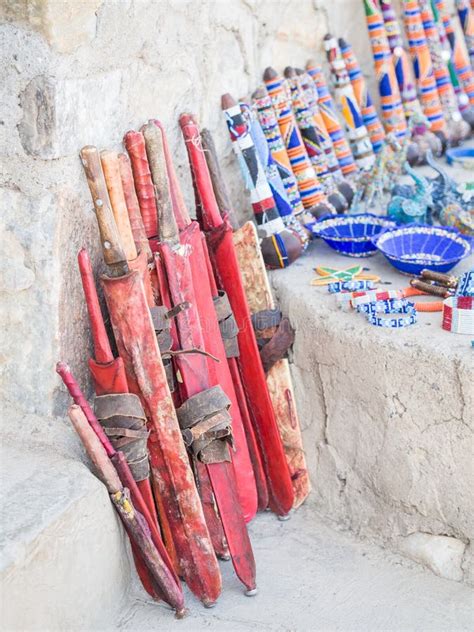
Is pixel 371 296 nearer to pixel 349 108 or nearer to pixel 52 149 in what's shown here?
pixel 52 149

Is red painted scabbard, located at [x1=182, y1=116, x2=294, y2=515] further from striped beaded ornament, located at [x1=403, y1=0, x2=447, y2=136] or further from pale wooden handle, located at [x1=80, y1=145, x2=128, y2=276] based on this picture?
striped beaded ornament, located at [x1=403, y1=0, x2=447, y2=136]

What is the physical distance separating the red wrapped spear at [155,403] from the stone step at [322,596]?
92 mm

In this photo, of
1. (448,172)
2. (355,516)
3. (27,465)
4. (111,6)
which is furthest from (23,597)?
(448,172)

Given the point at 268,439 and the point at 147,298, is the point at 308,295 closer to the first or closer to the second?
the point at 268,439

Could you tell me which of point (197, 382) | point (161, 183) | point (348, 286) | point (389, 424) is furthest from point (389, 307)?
point (161, 183)

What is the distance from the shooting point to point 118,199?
186cm

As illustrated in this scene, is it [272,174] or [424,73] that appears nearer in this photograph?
[272,174]

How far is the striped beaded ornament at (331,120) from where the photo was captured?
116 inches

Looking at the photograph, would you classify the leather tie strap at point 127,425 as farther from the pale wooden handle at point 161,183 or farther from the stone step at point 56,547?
the pale wooden handle at point 161,183

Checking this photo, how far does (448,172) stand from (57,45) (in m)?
1.77

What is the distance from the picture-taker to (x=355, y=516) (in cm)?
227

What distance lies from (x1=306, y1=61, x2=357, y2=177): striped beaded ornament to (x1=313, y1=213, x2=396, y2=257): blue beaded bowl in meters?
0.43

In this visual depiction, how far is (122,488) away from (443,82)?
7.72 ft

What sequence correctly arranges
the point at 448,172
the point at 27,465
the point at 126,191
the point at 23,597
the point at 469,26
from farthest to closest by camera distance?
the point at 469,26, the point at 448,172, the point at 126,191, the point at 27,465, the point at 23,597
